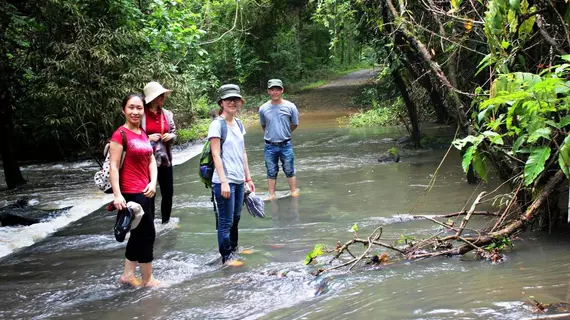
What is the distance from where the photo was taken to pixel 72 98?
38.4 feet

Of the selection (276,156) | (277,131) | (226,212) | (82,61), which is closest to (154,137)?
(226,212)

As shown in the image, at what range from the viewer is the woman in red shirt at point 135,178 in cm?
460

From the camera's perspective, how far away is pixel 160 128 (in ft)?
21.5

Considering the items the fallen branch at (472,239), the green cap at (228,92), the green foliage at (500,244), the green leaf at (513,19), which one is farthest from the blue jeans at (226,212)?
the green leaf at (513,19)

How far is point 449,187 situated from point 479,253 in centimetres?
373

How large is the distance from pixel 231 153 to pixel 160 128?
158cm

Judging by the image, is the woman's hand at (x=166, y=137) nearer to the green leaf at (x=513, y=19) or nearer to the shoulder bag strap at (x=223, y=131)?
the shoulder bag strap at (x=223, y=131)

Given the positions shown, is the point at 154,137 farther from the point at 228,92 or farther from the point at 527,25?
the point at 527,25

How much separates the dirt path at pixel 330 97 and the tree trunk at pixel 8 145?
19.6 meters

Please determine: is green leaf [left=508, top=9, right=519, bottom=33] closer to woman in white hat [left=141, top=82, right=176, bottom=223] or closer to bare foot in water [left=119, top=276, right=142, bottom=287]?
woman in white hat [left=141, top=82, right=176, bottom=223]

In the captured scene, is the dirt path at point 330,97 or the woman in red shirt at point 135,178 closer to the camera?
the woman in red shirt at point 135,178

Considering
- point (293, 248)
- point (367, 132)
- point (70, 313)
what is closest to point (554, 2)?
point (293, 248)

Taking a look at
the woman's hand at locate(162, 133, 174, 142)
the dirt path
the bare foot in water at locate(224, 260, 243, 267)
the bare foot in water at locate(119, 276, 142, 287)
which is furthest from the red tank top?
the dirt path

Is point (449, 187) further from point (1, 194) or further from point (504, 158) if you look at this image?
point (1, 194)
